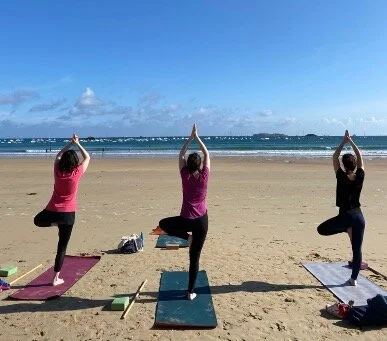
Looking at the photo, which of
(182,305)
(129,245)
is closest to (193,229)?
(182,305)

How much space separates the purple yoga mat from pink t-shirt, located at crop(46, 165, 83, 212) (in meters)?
1.12

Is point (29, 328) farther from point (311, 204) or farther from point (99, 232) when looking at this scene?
point (311, 204)

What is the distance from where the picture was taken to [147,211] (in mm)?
11625

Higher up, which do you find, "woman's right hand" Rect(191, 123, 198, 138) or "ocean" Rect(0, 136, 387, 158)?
"woman's right hand" Rect(191, 123, 198, 138)

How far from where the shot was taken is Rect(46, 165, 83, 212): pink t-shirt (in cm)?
559

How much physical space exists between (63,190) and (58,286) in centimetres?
139

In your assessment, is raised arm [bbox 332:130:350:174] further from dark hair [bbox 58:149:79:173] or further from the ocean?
the ocean

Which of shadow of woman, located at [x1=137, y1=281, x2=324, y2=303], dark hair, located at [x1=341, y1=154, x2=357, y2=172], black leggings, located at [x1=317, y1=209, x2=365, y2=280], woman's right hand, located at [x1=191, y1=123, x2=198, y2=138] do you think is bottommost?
shadow of woman, located at [x1=137, y1=281, x2=324, y2=303]

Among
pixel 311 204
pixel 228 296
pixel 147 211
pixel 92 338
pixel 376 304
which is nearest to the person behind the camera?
pixel 92 338

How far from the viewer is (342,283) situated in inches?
234

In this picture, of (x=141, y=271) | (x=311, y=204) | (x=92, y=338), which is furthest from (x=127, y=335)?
(x=311, y=204)

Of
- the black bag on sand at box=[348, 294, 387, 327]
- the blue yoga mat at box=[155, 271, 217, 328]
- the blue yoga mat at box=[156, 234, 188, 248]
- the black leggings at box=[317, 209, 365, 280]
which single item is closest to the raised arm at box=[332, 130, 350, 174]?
the black leggings at box=[317, 209, 365, 280]

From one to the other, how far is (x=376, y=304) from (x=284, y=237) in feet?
13.6

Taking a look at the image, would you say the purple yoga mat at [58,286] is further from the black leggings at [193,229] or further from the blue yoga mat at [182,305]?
the black leggings at [193,229]
